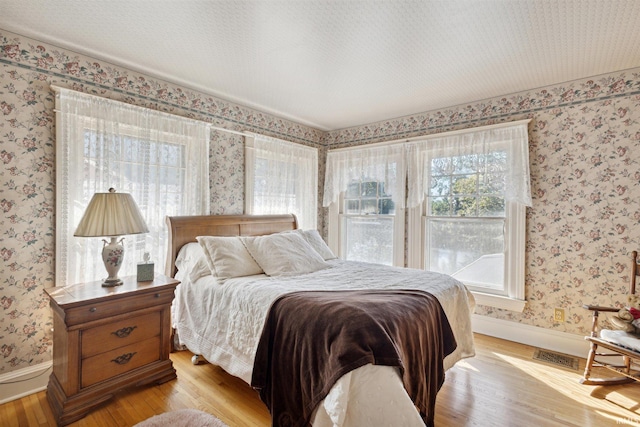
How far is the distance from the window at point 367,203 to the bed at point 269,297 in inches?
45.1

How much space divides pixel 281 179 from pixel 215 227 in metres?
1.18

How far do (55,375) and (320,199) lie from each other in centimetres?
337

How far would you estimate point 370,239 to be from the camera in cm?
426

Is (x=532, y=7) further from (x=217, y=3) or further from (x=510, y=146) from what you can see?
(x=217, y=3)

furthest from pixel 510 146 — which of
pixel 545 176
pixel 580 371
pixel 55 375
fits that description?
pixel 55 375

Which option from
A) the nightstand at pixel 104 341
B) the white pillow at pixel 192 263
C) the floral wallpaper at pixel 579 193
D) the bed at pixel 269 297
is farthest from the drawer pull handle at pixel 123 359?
the floral wallpaper at pixel 579 193

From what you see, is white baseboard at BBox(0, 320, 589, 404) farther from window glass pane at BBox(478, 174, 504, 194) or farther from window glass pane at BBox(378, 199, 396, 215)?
window glass pane at BBox(378, 199, 396, 215)

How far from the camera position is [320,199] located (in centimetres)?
461

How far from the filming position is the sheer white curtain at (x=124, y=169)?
7.46ft

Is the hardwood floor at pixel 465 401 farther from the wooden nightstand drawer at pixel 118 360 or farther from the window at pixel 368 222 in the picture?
the window at pixel 368 222

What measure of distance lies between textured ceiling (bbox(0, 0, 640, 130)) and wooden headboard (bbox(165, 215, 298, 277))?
4.30 feet

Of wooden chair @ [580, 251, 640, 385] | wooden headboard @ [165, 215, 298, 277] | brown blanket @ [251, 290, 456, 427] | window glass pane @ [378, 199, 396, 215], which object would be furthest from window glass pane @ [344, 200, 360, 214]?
wooden chair @ [580, 251, 640, 385]

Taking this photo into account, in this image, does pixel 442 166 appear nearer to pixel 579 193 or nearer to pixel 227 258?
pixel 579 193

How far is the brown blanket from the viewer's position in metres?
1.46
